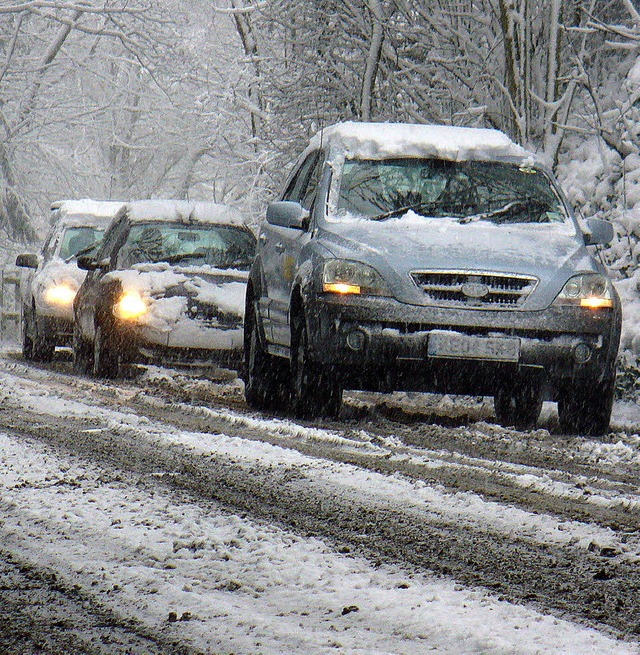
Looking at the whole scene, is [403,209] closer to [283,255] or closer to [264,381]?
[283,255]

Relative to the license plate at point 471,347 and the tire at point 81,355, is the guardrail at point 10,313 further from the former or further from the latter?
the license plate at point 471,347

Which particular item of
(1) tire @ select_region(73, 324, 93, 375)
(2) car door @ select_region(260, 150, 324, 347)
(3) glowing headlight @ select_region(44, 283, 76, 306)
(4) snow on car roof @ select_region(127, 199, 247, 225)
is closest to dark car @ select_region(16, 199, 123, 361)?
(3) glowing headlight @ select_region(44, 283, 76, 306)

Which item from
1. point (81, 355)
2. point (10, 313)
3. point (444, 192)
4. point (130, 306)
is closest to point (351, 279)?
point (444, 192)

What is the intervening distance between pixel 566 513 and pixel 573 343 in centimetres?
310

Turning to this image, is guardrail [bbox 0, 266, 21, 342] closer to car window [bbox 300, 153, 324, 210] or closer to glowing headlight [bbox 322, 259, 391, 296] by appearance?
car window [bbox 300, 153, 324, 210]

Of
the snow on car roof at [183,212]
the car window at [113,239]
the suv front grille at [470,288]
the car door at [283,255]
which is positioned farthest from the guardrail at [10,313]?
the suv front grille at [470,288]

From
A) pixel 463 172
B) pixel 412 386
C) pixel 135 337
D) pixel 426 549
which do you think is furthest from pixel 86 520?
pixel 135 337

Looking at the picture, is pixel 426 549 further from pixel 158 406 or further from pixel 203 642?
pixel 158 406

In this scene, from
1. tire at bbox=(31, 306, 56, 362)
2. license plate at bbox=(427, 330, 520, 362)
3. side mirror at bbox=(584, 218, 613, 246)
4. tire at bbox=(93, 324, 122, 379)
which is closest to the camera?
license plate at bbox=(427, 330, 520, 362)

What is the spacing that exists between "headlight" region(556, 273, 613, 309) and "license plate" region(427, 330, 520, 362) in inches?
17.0

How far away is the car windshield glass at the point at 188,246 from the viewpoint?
39.8 feet

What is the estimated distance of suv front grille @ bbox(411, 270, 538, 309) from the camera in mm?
7914

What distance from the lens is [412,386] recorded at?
815 cm

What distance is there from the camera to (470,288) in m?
7.91
